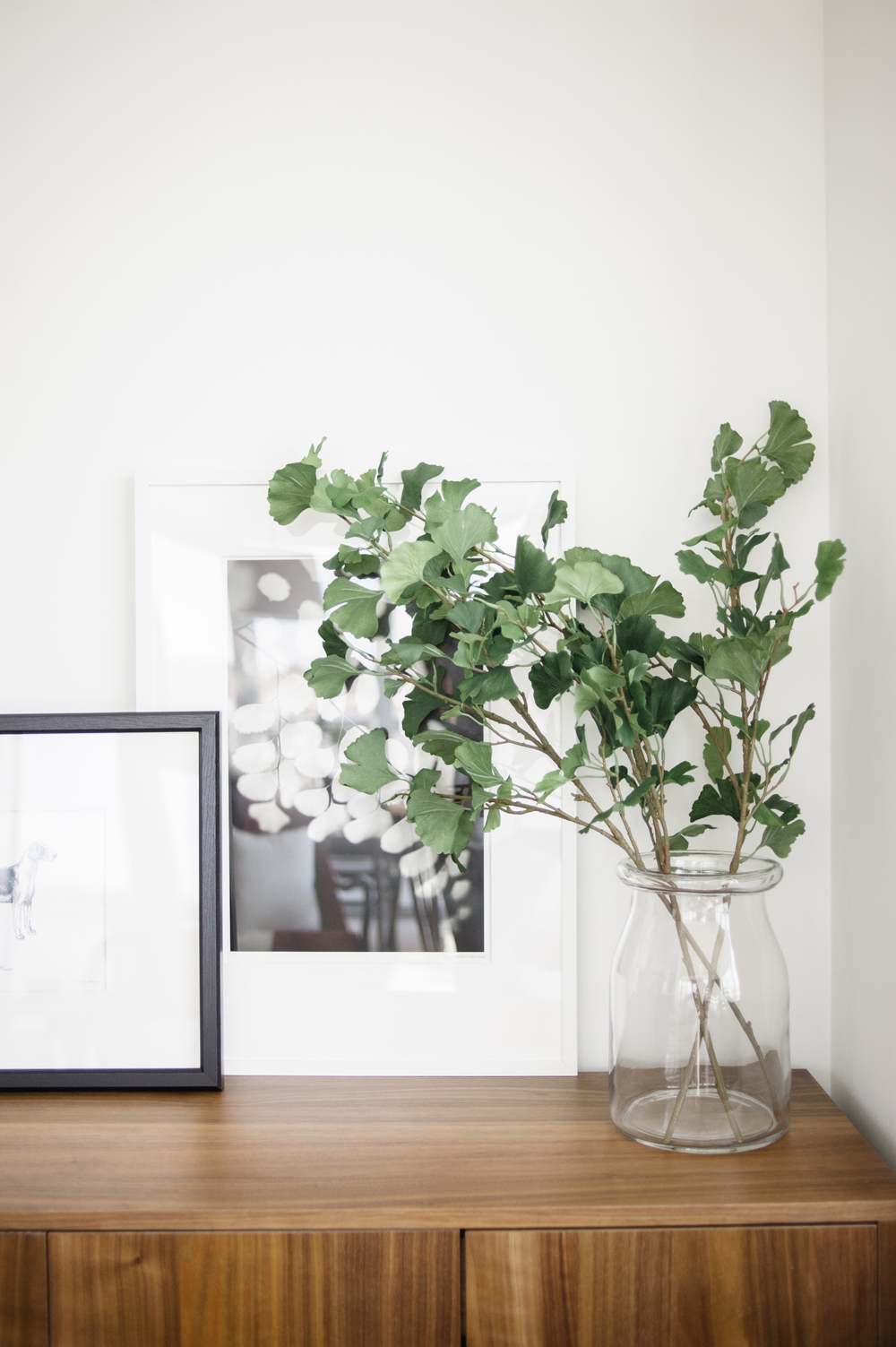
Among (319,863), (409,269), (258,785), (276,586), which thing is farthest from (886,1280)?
(409,269)

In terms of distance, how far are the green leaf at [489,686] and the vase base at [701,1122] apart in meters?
0.44

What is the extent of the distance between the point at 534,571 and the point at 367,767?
272 millimetres

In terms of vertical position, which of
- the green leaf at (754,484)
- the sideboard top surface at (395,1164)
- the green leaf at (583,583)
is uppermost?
the green leaf at (754,484)

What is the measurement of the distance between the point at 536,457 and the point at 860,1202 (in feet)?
2.69

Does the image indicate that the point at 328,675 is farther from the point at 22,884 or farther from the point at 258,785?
the point at 22,884

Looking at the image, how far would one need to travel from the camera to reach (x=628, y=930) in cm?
95

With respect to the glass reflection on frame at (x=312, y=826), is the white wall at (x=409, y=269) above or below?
above

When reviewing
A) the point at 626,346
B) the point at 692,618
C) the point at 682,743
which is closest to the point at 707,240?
the point at 626,346

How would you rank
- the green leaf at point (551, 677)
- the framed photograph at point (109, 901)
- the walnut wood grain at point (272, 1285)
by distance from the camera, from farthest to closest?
the framed photograph at point (109, 901)
the green leaf at point (551, 677)
the walnut wood grain at point (272, 1285)

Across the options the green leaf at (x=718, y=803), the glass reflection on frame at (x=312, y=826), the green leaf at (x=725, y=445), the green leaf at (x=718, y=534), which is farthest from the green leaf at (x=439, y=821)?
the green leaf at (x=725, y=445)

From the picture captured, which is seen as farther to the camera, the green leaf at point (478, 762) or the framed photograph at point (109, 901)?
the framed photograph at point (109, 901)

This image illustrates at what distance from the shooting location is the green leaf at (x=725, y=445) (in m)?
0.98

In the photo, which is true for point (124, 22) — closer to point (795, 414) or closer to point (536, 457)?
point (536, 457)

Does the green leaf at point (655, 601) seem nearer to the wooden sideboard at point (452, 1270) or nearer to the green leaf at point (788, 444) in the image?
the green leaf at point (788, 444)
